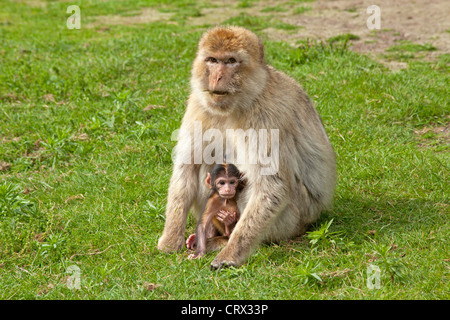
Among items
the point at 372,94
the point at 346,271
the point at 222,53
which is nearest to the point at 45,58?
the point at 372,94

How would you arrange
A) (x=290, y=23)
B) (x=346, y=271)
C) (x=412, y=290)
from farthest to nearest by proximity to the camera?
(x=290, y=23), (x=346, y=271), (x=412, y=290)

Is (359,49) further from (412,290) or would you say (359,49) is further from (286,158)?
(412,290)

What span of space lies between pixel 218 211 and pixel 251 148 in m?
0.61

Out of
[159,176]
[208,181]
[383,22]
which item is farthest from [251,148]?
[383,22]

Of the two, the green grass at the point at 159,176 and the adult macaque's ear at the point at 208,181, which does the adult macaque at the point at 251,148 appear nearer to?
the adult macaque's ear at the point at 208,181

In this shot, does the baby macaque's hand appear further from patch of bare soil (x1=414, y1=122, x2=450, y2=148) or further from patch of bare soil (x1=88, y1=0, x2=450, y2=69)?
patch of bare soil (x1=88, y1=0, x2=450, y2=69)

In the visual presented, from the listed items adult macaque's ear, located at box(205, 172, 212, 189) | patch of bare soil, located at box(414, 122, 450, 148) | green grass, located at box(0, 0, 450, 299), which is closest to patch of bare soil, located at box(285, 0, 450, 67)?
green grass, located at box(0, 0, 450, 299)

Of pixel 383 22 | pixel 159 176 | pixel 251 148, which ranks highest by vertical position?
pixel 383 22

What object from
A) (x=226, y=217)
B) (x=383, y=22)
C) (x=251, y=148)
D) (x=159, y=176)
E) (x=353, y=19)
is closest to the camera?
(x=251, y=148)

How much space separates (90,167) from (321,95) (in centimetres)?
296

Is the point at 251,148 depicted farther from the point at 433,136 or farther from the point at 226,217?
the point at 433,136

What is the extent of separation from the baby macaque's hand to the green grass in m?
0.36

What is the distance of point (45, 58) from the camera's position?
9609 mm

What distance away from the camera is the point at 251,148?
4.73 metres
